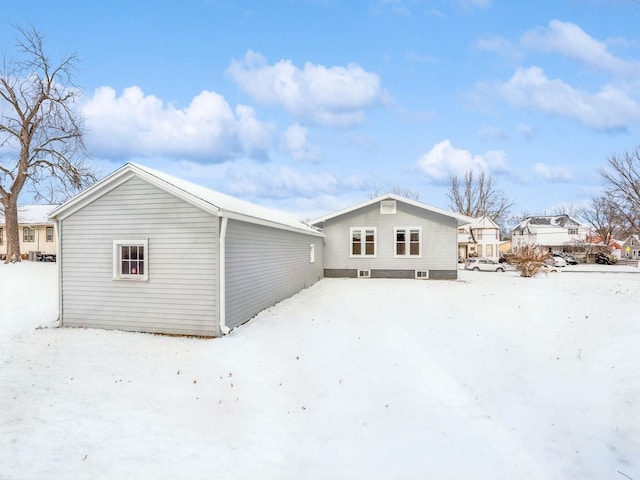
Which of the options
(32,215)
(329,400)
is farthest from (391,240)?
(32,215)

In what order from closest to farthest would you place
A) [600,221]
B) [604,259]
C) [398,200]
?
[398,200], [604,259], [600,221]

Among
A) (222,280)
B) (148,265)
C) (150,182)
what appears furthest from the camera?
(148,265)

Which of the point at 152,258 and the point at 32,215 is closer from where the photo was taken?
the point at 152,258

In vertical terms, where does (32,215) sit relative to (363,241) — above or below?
above

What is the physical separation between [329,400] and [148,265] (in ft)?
20.4

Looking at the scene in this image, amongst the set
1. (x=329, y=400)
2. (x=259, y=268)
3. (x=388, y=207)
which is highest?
(x=388, y=207)

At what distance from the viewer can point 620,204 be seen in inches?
1457

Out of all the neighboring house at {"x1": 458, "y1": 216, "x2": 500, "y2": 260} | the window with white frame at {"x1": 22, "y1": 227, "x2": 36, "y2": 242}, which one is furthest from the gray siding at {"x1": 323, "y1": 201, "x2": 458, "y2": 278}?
the neighboring house at {"x1": 458, "y1": 216, "x2": 500, "y2": 260}

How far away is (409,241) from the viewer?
21.1 m

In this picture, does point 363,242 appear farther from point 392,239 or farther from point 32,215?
point 32,215

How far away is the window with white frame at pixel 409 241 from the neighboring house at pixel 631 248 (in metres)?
61.9

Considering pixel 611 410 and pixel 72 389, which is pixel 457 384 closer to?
pixel 611 410

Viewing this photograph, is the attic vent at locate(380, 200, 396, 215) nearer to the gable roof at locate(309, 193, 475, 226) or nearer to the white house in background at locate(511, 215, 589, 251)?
the gable roof at locate(309, 193, 475, 226)

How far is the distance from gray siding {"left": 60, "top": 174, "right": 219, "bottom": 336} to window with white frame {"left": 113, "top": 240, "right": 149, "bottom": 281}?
0.50ft
